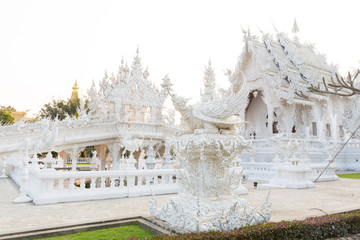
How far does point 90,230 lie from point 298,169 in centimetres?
841

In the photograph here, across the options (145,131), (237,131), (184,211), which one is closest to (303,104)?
(145,131)

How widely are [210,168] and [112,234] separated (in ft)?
6.02

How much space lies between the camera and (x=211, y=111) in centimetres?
426

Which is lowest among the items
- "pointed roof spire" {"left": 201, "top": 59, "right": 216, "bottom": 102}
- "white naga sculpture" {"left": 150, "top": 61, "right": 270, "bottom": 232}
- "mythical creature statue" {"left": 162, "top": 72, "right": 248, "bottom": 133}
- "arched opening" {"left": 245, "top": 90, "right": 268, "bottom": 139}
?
"white naga sculpture" {"left": 150, "top": 61, "right": 270, "bottom": 232}

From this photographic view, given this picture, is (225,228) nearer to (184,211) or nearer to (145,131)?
(184,211)

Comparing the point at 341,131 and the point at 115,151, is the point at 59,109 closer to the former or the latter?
the point at 115,151

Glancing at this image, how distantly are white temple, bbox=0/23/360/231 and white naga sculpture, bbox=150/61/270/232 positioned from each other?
18mm

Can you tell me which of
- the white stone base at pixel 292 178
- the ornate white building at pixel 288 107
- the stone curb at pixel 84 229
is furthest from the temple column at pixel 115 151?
the stone curb at pixel 84 229

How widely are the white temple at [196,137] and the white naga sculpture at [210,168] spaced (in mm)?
18

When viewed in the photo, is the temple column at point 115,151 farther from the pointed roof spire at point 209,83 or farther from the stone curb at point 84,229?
the pointed roof spire at point 209,83

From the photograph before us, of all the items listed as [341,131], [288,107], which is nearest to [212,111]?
[288,107]

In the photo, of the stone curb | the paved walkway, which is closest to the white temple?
the stone curb

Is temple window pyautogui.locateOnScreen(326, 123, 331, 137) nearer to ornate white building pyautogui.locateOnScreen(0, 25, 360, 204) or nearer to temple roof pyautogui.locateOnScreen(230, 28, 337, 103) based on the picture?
ornate white building pyautogui.locateOnScreen(0, 25, 360, 204)

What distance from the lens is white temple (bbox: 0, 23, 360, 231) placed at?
430 centimetres
